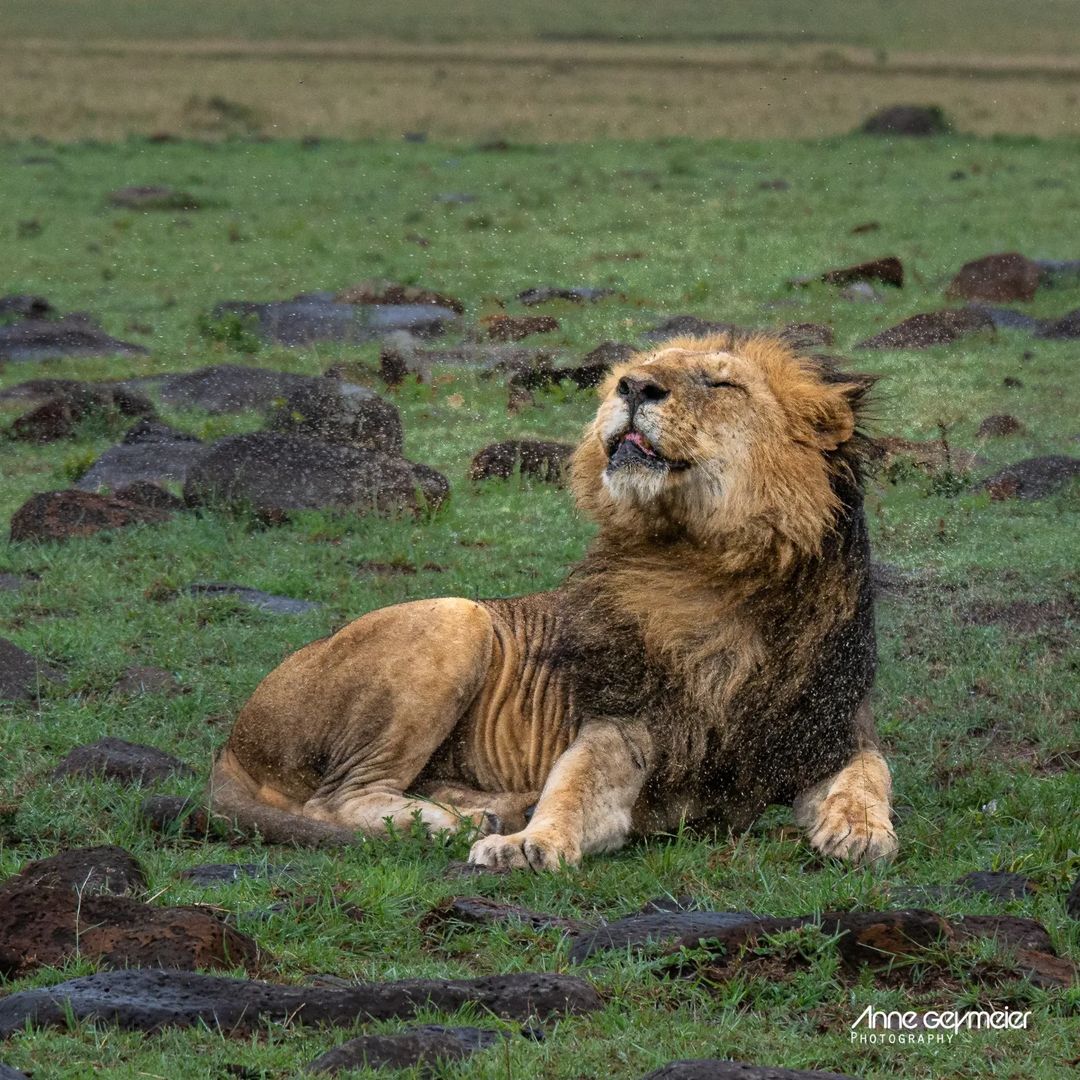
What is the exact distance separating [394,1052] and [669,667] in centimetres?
189

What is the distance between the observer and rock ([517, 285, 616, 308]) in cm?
1457

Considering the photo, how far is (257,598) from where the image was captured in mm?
7473

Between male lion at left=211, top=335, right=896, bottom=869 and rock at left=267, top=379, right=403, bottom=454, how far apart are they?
13.6 ft

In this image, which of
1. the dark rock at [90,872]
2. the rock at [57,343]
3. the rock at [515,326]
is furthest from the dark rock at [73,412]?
the dark rock at [90,872]

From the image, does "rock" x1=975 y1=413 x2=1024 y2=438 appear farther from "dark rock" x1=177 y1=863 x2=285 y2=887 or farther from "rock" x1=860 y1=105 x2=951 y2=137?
"rock" x1=860 y1=105 x2=951 y2=137

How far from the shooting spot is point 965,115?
107 ft

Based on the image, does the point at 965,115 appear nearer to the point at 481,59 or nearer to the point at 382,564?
the point at 481,59

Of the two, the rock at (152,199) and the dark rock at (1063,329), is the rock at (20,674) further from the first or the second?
the rock at (152,199)

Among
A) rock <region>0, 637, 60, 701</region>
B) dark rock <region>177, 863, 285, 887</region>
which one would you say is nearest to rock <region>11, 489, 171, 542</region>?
rock <region>0, 637, 60, 701</region>

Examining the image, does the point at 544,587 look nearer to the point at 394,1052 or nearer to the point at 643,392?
the point at 643,392

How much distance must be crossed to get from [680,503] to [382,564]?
3.18 metres

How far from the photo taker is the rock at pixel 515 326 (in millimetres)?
13171

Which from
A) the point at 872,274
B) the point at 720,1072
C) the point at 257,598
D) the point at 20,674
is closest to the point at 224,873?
the point at 720,1072

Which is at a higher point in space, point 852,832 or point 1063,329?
point 852,832
